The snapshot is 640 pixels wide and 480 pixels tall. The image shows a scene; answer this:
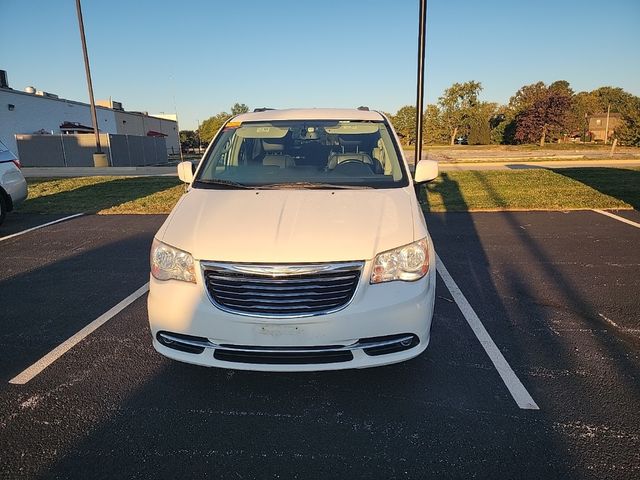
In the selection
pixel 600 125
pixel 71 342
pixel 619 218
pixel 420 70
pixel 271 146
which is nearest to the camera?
pixel 71 342

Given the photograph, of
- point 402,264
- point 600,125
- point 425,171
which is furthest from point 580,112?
point 402,264

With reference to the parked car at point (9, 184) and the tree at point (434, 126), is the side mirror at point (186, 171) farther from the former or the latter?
the tree at point (434, 126)

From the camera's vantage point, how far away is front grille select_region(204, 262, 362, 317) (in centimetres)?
262

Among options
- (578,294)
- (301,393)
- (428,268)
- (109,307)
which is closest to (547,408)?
(428,268)

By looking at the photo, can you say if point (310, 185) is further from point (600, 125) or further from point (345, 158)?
point (600, 125)

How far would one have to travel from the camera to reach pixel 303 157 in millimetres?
4098

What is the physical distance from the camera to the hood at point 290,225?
269 centimetres

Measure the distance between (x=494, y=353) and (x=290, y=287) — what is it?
5.92 feet

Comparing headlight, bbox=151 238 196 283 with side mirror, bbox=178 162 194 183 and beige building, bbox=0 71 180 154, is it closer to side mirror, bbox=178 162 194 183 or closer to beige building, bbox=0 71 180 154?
side mirror, bbox=178 162 194 183

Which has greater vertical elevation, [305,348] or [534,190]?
[305,348]

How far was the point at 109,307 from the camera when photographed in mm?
4473

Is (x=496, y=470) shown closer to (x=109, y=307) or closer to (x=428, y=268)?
(x=428, y=268)

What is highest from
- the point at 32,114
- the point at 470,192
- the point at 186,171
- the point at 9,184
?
the point at 32,114

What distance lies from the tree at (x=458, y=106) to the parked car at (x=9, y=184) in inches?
2465
